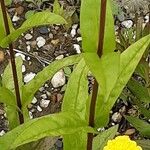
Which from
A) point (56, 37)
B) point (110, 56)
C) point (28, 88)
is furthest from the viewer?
point (56, 37)

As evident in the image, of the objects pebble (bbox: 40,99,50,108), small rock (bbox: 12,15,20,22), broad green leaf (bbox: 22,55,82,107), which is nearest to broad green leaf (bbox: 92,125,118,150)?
broad green leaf (bbox: 22,55,82,107)

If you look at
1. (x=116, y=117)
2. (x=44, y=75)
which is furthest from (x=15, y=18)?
(x=44, y=75)

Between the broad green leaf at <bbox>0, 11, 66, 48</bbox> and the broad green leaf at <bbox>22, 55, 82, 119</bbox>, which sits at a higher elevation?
the broad green leaf at <bbox>0, 11, 66, 48</bbox>

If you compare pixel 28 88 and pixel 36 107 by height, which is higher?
pixel 28 88

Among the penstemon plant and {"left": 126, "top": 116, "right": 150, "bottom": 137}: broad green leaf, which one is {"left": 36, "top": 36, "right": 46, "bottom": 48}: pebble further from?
the penstemon plant

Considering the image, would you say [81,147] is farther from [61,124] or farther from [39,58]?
[39,58]

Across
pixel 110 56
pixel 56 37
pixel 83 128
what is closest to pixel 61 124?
pixel 83 128

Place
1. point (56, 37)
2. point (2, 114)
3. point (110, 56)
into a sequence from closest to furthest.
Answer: point (110, 56)
point (2, 114)
point (56, 37)

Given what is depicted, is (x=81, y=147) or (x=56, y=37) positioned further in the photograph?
(x=56, y=37)
